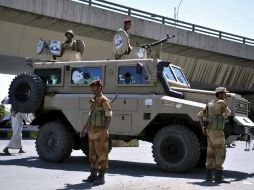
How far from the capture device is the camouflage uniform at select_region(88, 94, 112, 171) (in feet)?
24.2

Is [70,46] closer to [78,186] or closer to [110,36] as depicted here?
[78,186]

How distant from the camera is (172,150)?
917cm

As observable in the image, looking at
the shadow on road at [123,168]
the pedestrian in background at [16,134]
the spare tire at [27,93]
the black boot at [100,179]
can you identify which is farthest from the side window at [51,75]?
the black boot at [100,179]

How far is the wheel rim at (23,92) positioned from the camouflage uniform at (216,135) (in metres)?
4.27

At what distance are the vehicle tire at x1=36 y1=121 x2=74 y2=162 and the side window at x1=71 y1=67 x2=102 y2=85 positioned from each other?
98 cm

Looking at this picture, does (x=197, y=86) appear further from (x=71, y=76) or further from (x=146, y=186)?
(x=146, y=186)

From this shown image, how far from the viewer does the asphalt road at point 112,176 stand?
7223 millimetres

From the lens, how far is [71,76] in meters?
10.6

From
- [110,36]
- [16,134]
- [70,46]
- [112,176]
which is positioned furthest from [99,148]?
→ [110,36]

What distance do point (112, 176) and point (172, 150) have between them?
53.7 inches

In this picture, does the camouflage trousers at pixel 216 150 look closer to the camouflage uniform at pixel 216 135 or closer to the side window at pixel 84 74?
the camouflage uniform at pixel 216 135

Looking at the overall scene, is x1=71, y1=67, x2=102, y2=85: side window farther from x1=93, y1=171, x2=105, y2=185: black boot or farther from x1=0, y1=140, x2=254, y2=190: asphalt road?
x1=93, y1=171, x2=105, y2=185: black boot

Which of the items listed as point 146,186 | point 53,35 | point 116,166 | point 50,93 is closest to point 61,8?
point 53,35

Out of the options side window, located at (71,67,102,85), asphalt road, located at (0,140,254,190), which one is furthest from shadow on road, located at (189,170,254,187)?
side window, located at (71,67,102,85)
